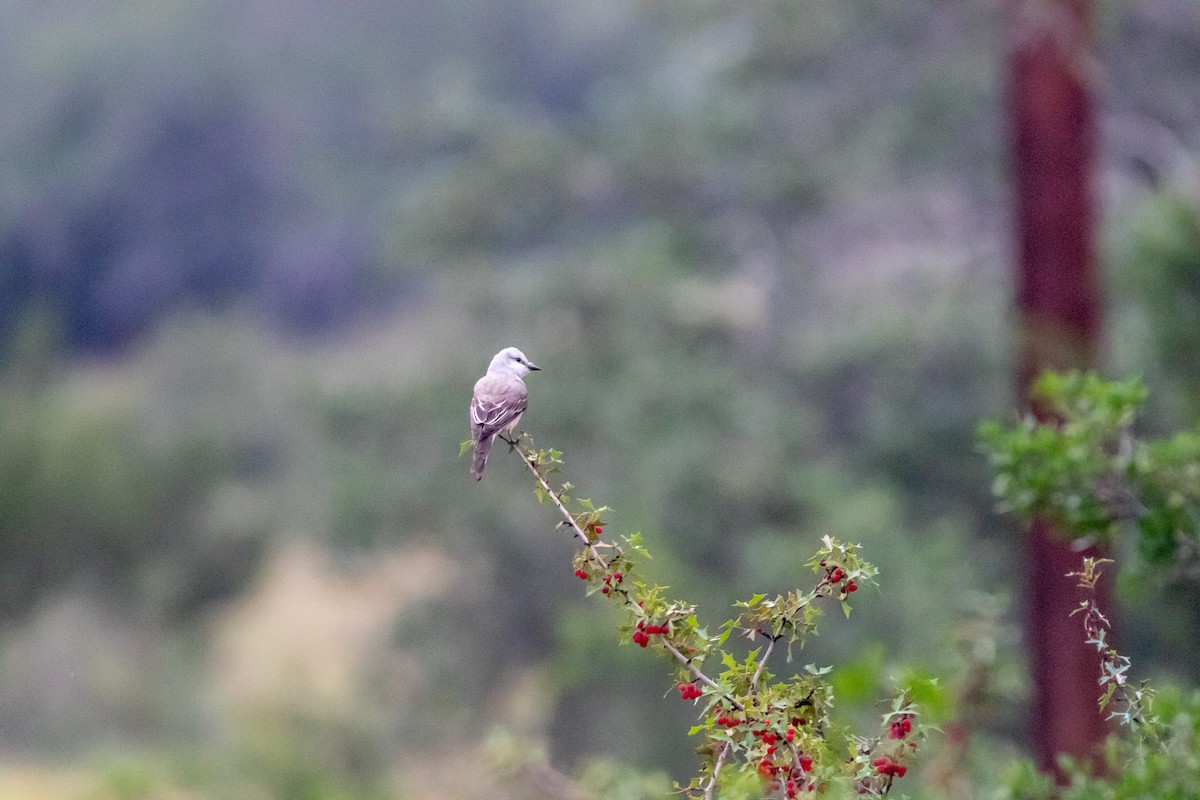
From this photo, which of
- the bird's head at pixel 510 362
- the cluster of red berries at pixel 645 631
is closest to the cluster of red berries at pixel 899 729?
the cluster of red berries at pixel 645 631

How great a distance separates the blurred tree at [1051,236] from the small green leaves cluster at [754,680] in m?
5.21

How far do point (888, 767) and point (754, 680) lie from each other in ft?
0.77

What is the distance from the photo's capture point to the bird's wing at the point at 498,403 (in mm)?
2961

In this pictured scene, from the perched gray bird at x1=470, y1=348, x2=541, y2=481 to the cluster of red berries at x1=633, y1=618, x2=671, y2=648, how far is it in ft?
2.31

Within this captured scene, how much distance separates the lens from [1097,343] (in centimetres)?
757

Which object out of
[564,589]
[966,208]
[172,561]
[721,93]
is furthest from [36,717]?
[966,208]

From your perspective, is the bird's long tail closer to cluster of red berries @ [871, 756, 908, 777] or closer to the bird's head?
the bird's head

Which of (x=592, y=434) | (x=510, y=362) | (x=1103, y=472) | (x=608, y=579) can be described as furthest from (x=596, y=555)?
(x=592, y=434)

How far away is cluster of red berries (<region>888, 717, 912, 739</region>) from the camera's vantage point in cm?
234

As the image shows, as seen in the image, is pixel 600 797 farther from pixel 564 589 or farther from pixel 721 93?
pixel 721 93

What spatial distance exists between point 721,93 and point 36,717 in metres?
7.88

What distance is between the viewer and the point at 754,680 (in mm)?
2295

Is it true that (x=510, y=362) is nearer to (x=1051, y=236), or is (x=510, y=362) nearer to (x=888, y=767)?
(x=888, y=767)

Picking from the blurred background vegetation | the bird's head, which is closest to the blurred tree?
the blurred background vegetation
